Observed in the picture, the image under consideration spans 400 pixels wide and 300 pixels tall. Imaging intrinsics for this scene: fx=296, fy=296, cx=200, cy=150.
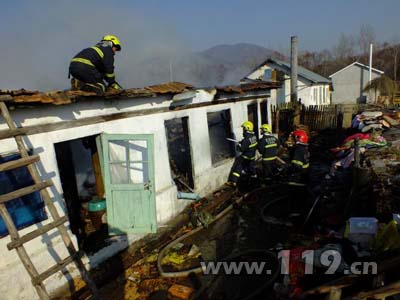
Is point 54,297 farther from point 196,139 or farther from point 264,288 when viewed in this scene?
point 196,139

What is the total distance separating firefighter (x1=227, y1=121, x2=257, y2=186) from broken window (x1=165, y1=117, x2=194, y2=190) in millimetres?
1512

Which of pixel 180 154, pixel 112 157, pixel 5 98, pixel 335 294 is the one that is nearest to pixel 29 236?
pixel 5 98

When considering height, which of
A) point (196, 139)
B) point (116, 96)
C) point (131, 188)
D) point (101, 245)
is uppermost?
point (116, 96)

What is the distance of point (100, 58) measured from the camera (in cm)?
595

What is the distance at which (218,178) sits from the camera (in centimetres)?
923

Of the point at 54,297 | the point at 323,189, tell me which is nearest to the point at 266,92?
the point at 323,189

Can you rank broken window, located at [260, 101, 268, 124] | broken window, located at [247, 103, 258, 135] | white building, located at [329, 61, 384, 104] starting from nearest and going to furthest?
broken window, located at [247, 103, 258, 135], broken window, located at [260, 101, 268, 124], white building, located at [329, 61, 384, 104]

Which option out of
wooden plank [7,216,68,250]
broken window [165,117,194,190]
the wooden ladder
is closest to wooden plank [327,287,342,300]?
the wooden ladder

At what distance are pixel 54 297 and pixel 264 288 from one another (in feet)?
10.7

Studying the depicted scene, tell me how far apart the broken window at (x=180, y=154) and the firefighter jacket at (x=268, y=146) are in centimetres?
217

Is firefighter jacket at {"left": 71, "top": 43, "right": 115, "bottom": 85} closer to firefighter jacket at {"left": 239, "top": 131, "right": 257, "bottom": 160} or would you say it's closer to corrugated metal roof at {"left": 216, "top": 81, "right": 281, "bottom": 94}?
corrugated metal roof at {"left": 216, "top": 81, "right": 281, "bottom": 94}

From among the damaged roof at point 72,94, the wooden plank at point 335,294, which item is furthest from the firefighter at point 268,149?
the wooden plank at point 335,294

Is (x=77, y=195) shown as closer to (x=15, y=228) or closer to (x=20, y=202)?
(x=20, y=202)

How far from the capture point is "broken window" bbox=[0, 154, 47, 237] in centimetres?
423
